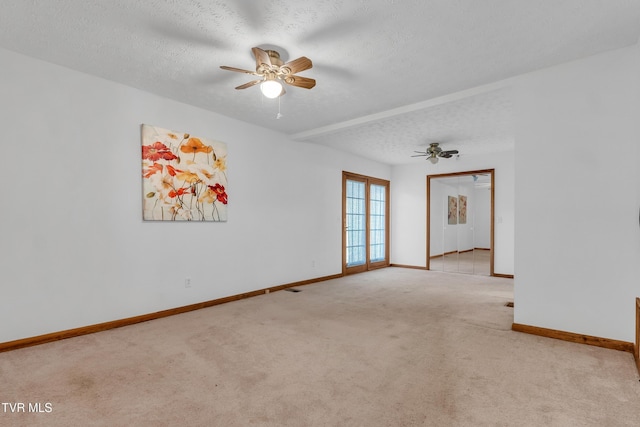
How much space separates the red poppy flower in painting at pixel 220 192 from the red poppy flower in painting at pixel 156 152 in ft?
2.09

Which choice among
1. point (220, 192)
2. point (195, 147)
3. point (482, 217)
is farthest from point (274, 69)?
point (482, 217)

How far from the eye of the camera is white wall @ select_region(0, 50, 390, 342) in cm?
284

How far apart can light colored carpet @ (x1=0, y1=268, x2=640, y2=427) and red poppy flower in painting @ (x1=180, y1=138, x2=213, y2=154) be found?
2.07 meters

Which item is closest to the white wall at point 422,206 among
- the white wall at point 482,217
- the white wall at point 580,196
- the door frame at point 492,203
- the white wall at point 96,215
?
the door frame at point 492,203

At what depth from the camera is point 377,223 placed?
766cm

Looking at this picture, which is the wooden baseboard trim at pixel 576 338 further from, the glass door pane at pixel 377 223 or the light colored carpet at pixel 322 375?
the glass door pane at pixel 377 223

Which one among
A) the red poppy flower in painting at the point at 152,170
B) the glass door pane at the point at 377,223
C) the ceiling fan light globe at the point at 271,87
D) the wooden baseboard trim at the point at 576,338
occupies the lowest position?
the wooden baseboard trim at the point at 576,338

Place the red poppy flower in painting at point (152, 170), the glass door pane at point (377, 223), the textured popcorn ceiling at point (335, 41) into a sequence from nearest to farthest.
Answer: the textured popcorn ceiling at point (335, 41) < the red poppy flower in painting at point (152, 170) < the glass door pane at point (377, 223)

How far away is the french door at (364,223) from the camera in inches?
265

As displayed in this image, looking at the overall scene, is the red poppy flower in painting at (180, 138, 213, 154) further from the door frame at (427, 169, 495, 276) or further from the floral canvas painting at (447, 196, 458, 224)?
the floral canvas painting at (447, 196, 458, 224)

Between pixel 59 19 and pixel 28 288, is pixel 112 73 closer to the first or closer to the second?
pixel 59 19

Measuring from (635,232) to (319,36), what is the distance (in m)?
3.14

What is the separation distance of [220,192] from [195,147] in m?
0.67

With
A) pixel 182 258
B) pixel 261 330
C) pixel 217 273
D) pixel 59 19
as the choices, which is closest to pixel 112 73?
pixel 59 19
